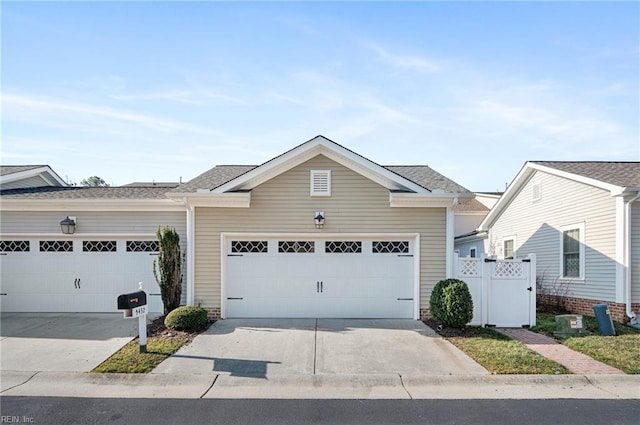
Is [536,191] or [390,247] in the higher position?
[536,191]

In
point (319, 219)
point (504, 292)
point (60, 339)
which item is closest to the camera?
point (60, 339)

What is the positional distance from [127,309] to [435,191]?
7.44 m

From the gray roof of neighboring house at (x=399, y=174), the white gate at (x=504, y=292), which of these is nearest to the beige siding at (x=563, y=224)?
the white gate at (x=504, y=292)

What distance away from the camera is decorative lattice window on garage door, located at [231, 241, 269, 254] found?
10.9 metres

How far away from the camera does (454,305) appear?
932cm

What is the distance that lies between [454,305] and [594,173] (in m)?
7.03

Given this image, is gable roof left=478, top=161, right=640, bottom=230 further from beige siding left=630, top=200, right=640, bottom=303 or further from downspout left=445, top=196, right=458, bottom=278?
downspout left=445, top=196, right=458, bottom=278

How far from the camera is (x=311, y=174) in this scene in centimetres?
1090

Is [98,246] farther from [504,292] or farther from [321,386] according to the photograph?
[504,292]

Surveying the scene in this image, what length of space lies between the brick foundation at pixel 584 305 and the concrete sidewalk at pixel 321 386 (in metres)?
4.83

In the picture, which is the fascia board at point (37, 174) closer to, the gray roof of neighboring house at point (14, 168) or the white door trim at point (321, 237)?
the gray roof of neighboring house at point (14, 168)

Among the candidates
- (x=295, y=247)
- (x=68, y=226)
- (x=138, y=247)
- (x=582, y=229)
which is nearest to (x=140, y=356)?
(x=138, y=247)

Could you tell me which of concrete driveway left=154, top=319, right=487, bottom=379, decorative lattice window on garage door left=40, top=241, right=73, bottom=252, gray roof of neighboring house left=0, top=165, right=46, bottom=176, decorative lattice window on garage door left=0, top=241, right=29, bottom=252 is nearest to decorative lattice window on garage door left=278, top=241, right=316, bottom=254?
concrete driveway left=154, top=319, right=487, bottom=379

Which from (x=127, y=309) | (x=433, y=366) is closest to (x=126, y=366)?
(x=127, y=309)
